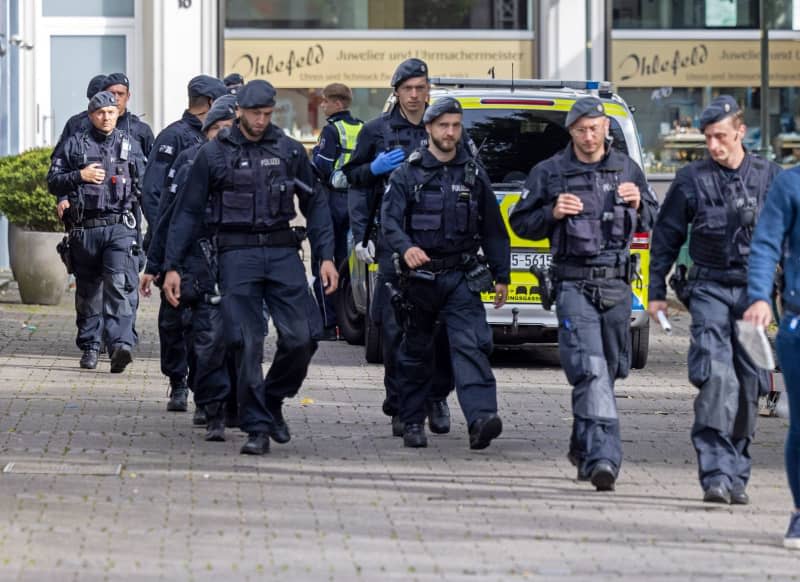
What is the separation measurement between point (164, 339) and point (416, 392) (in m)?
→ 2.16

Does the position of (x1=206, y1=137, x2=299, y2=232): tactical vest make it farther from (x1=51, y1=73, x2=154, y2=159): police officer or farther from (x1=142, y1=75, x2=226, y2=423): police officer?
(x1=51, y1=73, x2=154, y2=159): police officer

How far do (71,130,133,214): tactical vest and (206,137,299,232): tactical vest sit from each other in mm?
3622

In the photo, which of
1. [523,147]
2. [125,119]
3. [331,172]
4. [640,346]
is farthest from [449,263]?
[331,172]

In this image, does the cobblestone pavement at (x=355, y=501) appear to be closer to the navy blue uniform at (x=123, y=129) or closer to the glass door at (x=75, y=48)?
the navy blue uniform at (x=123, y=129)

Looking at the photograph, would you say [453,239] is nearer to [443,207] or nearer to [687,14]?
[443,207]

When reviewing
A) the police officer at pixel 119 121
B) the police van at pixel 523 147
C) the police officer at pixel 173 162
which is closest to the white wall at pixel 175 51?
the police officer at pixel 119 121

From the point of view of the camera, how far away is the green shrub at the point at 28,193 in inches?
668

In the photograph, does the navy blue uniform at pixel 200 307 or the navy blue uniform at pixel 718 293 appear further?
the navy blue uniform at pixel 200 307

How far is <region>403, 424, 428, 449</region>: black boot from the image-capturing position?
390 inches

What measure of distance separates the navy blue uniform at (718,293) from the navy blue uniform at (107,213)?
5645mm

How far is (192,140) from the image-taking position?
11422mm

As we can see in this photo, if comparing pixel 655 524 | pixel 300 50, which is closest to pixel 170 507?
pixel 655 524

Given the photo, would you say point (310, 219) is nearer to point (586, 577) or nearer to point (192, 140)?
point (192, 140)

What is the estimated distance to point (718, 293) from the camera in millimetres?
8422
